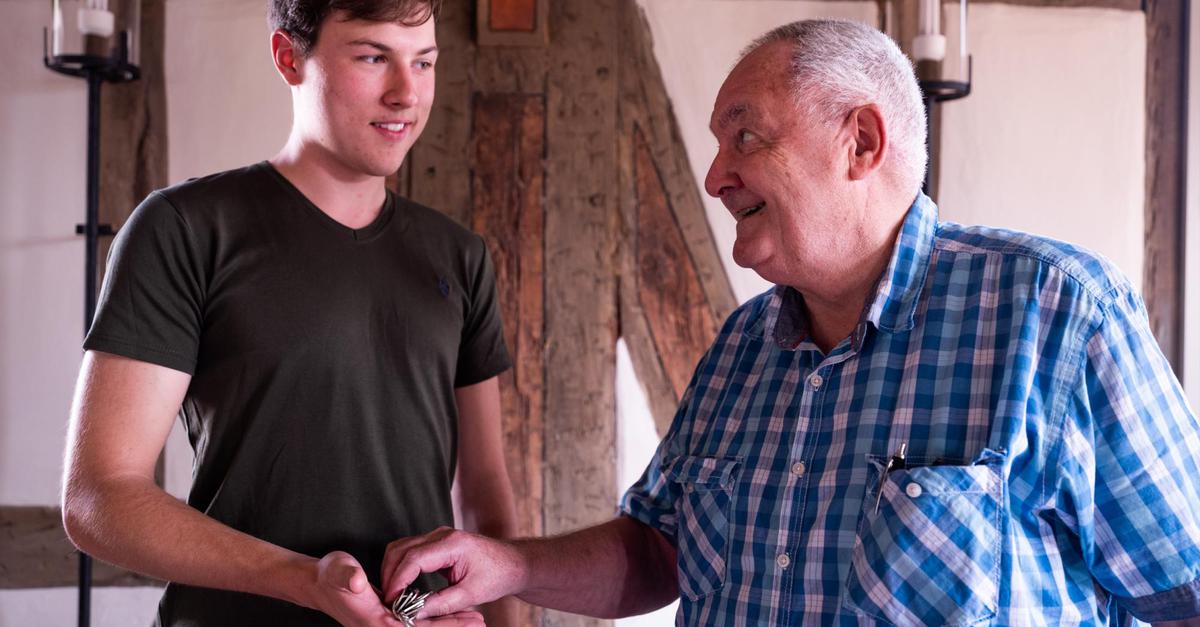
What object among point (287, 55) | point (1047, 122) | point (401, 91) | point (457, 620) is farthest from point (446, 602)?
point (1047, 122)

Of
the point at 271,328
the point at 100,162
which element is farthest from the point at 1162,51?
the point at 100,162

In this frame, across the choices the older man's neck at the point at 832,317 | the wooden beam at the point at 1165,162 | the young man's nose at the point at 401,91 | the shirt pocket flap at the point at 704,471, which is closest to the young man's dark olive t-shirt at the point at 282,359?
the young man's nose at the point at 401,91

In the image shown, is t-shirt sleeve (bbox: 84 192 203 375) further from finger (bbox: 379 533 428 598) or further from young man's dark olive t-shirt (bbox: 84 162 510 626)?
finger (bbox: 379 533 428 598)

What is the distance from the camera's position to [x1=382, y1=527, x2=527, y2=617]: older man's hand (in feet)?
5.32

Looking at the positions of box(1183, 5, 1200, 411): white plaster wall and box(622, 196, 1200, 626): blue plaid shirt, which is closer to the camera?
box(622, 196, 1200, 626): blue plaid shirt

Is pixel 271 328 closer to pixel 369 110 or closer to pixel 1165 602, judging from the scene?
pixel 369 110

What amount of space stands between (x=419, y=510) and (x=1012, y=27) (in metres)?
2.82

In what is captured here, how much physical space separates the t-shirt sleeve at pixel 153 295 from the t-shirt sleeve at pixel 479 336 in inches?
21.0

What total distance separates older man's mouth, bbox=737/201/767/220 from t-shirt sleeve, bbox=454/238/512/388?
61cm

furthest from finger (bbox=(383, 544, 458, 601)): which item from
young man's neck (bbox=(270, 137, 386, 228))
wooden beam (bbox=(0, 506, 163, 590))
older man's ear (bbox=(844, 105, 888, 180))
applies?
wooden beam (bbox=(0, 506, 163, 590))

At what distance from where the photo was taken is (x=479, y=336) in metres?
2.06

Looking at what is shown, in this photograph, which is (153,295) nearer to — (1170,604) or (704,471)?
(704,471)

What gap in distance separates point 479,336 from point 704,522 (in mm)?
644

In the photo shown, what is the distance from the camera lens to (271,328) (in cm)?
173
